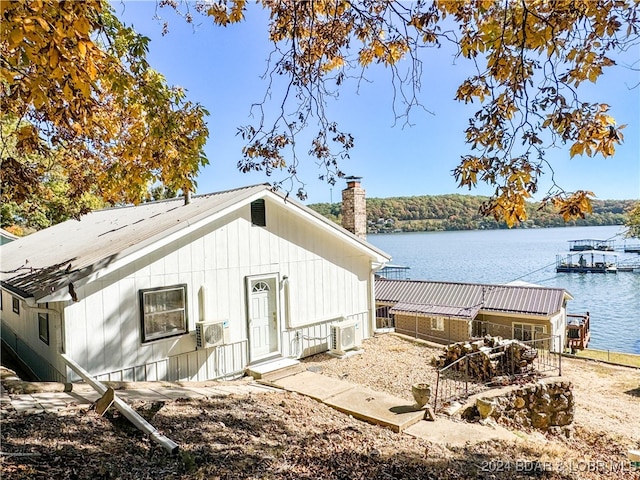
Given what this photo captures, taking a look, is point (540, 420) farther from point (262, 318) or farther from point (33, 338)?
point (33, 338)

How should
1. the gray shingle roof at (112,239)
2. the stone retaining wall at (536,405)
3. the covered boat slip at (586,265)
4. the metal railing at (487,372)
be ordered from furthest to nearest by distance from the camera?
the covered boat slip at (586,265), the metal railing at (487,372), the stone retaining wall at (536,405), the gray shingle roof at (112,239)

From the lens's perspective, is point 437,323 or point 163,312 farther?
point 437,323

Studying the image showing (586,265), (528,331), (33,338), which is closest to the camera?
(33,338)

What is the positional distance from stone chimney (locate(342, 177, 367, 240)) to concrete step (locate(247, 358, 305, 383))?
548 cm

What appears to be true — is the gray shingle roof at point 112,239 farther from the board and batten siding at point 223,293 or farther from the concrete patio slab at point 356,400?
the concrete patio slab at point 356,400

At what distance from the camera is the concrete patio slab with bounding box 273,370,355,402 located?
7.61 meters

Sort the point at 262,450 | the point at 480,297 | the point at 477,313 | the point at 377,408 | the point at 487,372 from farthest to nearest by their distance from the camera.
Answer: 1. the point at 480,297
2. the point at 477,313
3. the point at 487,372
4. the point at 377,408
5. the point at 262,450

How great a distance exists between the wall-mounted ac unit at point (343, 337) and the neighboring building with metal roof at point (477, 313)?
26.9ft

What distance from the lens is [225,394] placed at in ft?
22.7

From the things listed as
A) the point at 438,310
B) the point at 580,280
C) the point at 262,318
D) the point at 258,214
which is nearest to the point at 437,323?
the point at 438,310

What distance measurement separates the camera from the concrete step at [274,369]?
8.84m

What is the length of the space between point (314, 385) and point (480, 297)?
14.2 metres

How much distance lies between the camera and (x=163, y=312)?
27.4ft

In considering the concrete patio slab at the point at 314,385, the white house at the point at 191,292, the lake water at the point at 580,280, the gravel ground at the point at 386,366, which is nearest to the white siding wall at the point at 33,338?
the white house at the point at 191,292
